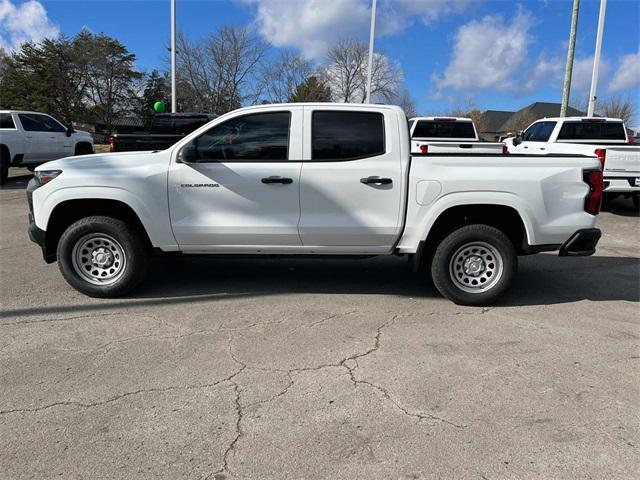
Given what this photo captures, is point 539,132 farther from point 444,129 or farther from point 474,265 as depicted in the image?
point 474,265

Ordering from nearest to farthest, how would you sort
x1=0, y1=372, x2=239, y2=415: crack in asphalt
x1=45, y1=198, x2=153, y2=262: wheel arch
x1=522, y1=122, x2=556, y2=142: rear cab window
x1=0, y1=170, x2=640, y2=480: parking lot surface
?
x1=0, y1=170, x2=640, y2=480: parking lot surface
x1=0, y1=372, x2=239, y2=415: crack in asphalt
x1=45, y1=198, x2=153, y2=262: wheel arch
x1=522, y1=122, x2=556, y2=142: rear cab window

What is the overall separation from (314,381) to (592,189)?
3314 millimetres

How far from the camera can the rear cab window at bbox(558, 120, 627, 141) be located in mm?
12133

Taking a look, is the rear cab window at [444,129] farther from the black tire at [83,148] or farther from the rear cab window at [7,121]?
the rear cab window at [7,121]

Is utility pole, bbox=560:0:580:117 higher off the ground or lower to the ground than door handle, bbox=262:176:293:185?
higher

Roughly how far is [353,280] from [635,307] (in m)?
2.94

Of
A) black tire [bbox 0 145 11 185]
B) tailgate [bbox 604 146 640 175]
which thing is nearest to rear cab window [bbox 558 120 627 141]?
tailgate [bbox 604 146 640 175]

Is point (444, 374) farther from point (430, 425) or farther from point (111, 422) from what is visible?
point (111, 422)

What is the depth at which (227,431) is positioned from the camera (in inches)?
114

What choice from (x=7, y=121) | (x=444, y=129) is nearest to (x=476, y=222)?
(x=444, y=129)

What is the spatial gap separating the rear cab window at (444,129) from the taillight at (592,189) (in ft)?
29.6

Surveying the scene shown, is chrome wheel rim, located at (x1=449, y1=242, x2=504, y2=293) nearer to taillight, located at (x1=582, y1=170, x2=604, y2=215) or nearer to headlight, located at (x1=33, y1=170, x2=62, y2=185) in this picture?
taillight, located at (x1=582, y1=170, x2=604, y2=215)

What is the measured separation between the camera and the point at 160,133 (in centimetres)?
1170

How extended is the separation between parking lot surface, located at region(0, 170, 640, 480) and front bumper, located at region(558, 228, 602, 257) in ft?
1.95
